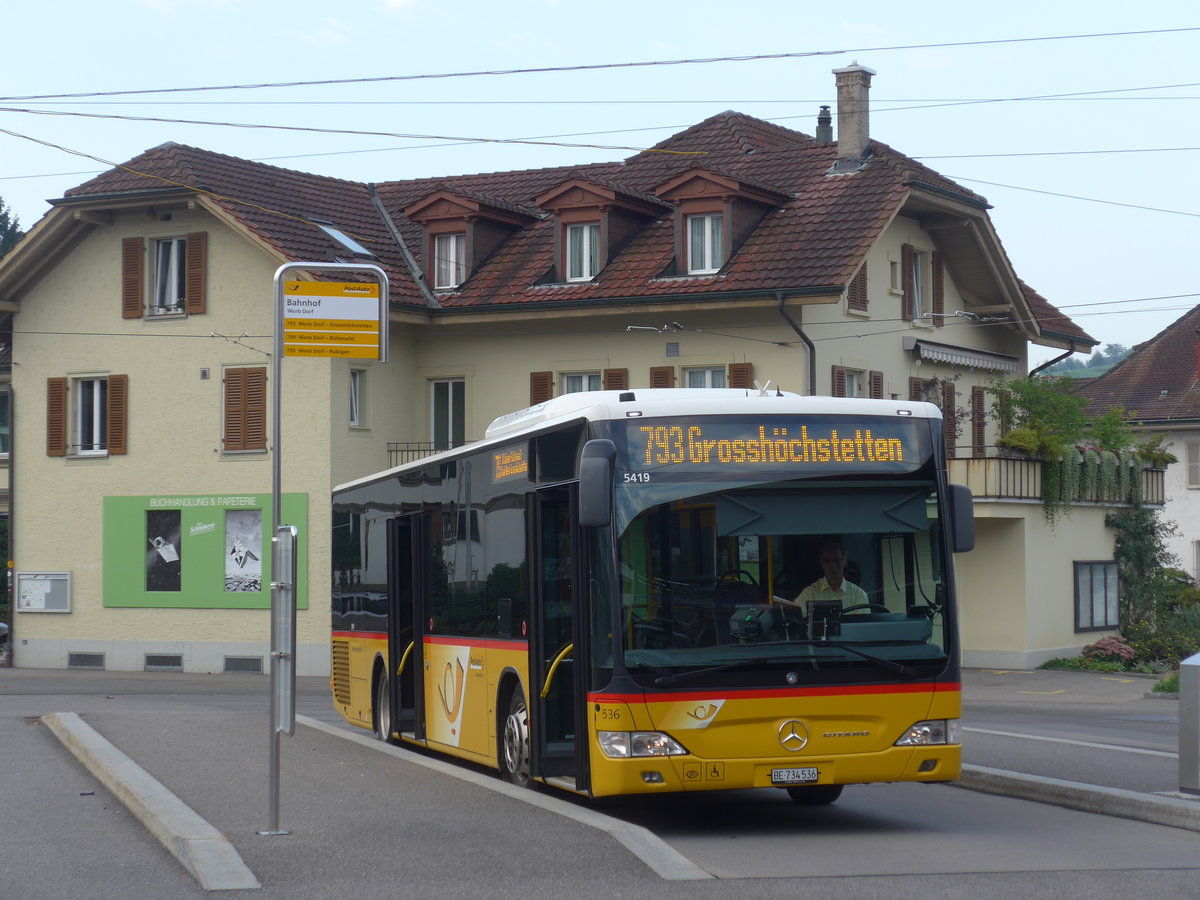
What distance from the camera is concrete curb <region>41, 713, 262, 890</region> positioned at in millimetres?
8484

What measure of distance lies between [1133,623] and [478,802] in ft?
93.0

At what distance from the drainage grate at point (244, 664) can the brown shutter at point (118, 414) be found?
493cm

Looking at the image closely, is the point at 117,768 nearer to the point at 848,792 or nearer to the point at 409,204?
the point at 848,792

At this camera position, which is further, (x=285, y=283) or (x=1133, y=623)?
(x=1133, y=623)

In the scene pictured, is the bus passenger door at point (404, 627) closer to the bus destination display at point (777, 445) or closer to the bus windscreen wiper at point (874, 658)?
the bus destination display at point (777, 445)

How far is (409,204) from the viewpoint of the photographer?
38.8 metres

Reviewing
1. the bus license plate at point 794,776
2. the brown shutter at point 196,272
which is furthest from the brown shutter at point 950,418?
the bus license plate at point 794,776

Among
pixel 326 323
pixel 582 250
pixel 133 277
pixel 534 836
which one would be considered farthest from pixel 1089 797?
pixel 133 277

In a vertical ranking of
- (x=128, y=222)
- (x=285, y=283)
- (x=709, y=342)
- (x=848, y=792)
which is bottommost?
(x=848, y=792)

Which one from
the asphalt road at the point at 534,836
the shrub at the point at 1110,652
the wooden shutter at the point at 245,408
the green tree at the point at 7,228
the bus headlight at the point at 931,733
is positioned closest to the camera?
the asphalt road at the point at 534,836

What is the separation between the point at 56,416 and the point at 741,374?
14.8 metres

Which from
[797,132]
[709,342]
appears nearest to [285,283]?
[709,342]

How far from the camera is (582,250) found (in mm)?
34812

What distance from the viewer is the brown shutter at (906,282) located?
35125mm
